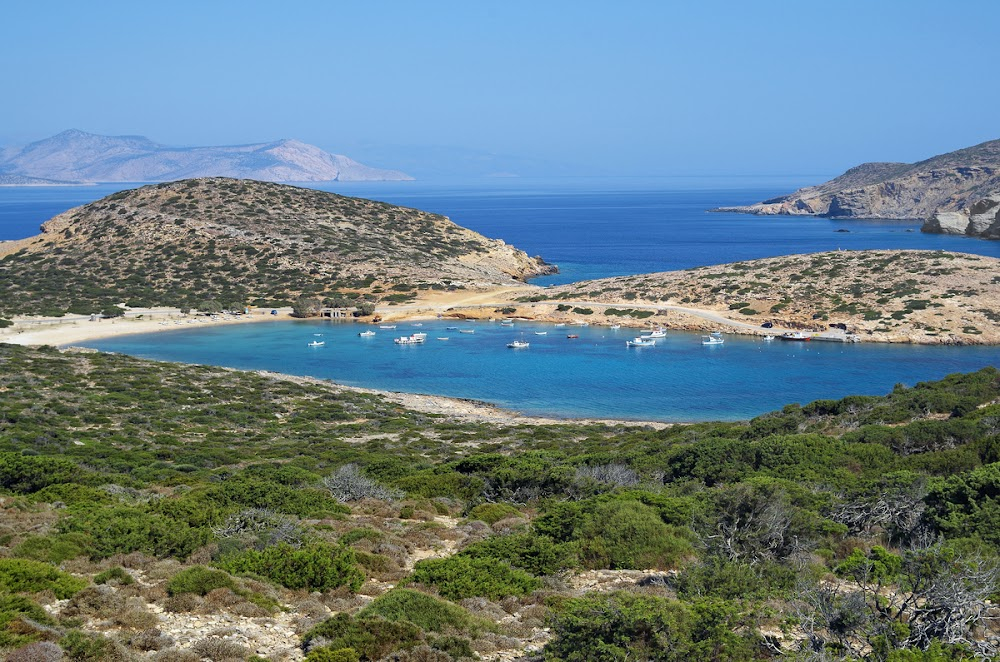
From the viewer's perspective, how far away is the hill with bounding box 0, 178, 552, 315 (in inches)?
2987

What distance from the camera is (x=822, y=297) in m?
65.6

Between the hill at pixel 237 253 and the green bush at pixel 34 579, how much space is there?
206 ft

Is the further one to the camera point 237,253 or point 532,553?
point 237,253

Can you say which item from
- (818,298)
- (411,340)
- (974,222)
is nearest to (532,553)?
(411,340)

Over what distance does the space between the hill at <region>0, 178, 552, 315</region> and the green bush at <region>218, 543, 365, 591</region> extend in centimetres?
6272

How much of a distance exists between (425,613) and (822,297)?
61.5m

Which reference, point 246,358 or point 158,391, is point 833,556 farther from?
point 246,358

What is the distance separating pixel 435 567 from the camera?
11.3 metres

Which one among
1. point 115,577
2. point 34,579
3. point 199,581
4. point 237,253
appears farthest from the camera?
point 237,253

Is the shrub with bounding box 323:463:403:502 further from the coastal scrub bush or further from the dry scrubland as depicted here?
the dry scrubland

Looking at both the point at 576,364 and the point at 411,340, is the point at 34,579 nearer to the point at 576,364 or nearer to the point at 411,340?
the point at 576,364

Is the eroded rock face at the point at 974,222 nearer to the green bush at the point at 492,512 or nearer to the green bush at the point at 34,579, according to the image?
the green bush at the point at 492,512

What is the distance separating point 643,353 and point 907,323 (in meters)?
19.0

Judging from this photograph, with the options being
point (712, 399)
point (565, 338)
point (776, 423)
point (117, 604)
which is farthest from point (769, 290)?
point (117, 604)
